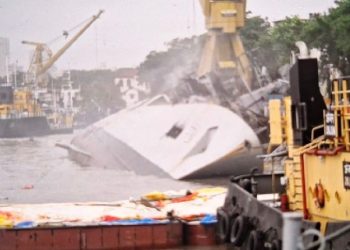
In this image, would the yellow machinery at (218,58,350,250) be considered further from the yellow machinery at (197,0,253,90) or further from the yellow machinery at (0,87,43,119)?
the yellow machinery at (0,87,43,119)

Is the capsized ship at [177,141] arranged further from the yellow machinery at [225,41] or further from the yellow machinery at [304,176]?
the yellow machinery at [304,176]

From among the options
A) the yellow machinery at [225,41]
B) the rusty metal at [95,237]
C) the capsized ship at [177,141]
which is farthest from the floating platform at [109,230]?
the yellow machinery at [225,41]

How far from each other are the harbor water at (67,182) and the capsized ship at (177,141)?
0.54 meters

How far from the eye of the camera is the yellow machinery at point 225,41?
2775 cm

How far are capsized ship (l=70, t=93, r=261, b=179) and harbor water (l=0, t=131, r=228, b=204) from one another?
0.54 m

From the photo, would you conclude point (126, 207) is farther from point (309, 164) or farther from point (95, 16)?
point (95, 16)

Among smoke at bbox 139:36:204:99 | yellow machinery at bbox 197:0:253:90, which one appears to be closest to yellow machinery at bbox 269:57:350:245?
yellow machinery at bbox 197:0:253:90

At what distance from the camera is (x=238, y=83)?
1105 inches

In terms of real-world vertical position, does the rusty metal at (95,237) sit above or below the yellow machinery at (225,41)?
below

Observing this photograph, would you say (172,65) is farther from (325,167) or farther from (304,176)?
(325,167)

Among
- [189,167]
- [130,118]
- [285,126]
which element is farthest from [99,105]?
[285,126]

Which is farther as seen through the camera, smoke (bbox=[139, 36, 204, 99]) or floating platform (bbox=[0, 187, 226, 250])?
smoke (bbox=[139, 36, 204, 99])

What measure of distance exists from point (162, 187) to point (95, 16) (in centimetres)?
1752

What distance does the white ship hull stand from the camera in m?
24.8
